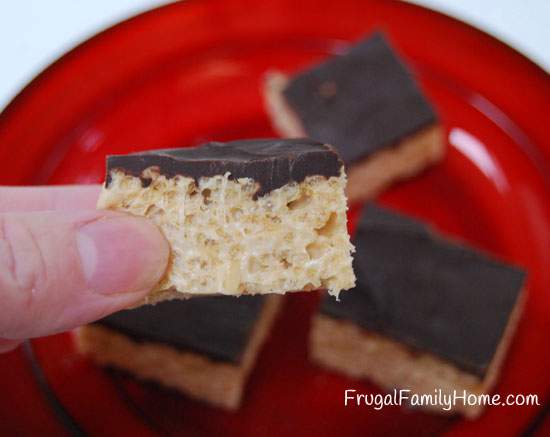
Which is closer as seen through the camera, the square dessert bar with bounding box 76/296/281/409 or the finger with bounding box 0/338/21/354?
the finger with bounding box 0/338/21/354

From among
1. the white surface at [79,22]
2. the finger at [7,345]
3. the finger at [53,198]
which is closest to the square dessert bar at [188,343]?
the finger at [7,345]

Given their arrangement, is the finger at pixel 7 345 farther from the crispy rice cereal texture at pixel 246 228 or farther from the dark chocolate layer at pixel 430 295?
the dark chocolate layer at pixel 430 295

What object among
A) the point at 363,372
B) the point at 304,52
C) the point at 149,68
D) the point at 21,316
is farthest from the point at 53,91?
the point at 363,372

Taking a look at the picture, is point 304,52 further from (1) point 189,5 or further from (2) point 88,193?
(2) point 88,193

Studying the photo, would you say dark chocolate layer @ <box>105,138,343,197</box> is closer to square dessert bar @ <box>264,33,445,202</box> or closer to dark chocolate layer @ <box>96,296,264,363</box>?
dark chocolate layer @ <box>96,296,264,363</box>

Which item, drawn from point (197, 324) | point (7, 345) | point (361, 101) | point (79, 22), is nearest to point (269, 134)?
point (361, 101)

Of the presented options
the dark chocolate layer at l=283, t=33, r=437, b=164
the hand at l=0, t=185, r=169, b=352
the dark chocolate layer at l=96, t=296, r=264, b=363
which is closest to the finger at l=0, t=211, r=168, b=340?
the hand at l=0, t=185, r=169, b=352

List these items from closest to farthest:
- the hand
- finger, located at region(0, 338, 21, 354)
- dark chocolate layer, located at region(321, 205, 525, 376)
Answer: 1. the hand
2. finger, located at region(0, 338, 21, 354)
3. dark chocolate layer, located at region(321, 205, 525, 376)

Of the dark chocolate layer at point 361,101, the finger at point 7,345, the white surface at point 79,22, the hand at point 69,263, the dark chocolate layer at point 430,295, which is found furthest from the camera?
the white surface at point 79,22
